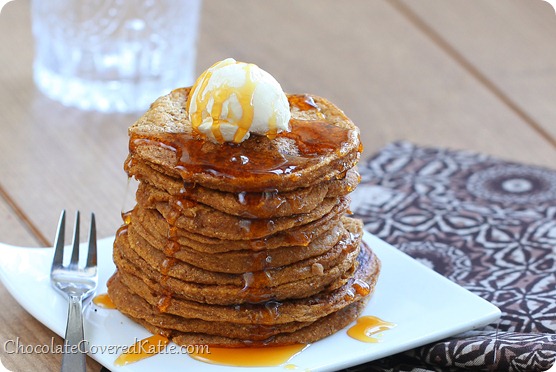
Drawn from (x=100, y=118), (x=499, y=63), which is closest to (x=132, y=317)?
(x=100, y=118)

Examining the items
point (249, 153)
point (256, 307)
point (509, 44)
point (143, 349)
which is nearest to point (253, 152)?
point (249, 153)

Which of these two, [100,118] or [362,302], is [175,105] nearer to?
[362,302]

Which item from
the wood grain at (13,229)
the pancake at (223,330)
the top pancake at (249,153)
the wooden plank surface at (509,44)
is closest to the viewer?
the top pancake at (249,153)

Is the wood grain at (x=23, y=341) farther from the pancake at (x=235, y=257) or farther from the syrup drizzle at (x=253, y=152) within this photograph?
the syrup drizzle at (x=253, y=152)

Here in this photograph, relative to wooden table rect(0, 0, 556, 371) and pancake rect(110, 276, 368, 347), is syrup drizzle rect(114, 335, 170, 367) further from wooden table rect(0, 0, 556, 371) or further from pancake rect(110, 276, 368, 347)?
wooden table rect(0, 0, 556, 371)

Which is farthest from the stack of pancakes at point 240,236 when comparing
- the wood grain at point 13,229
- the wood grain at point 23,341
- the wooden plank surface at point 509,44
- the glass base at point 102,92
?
the wooden plank surface at point 509,44

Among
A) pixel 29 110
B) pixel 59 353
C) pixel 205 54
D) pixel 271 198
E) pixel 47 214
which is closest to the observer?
pixel 271 198
